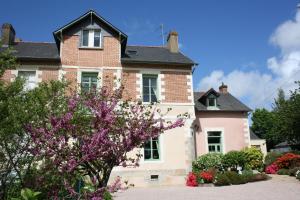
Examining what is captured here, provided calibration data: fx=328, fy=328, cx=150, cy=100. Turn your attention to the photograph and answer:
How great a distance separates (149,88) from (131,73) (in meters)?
1.23

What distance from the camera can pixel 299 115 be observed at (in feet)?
64.8

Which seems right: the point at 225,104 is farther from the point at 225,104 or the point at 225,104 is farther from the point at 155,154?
the point at 155,154

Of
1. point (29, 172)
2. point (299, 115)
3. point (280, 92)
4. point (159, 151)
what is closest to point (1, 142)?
point (29, 172)

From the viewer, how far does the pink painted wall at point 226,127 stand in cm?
1900

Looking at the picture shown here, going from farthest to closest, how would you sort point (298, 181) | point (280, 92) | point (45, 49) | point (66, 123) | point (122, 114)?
point (280, 92) → point (45, 49) → point (298, 181) → point (122, 114) → point (66, 123)

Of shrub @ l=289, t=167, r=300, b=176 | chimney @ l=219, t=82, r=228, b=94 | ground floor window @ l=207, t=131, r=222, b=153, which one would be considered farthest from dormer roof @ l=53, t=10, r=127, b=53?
shrub @ l=289, t=167, r=300, b=176

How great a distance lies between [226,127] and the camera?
1966 cm

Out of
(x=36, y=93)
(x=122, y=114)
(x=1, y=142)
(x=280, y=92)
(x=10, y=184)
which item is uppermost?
(x=280, y=92)

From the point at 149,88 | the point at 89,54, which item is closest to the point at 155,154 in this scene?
the point at 149,88

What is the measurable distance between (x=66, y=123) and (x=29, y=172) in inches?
60.2

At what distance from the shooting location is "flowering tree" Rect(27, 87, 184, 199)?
456 cm

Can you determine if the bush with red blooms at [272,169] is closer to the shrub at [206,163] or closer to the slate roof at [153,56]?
the shrub at [206,163]

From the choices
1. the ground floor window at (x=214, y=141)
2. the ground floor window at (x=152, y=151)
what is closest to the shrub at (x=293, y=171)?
the ground floor window at (x=214, y=141)

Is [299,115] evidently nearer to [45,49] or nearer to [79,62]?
[79,62]
